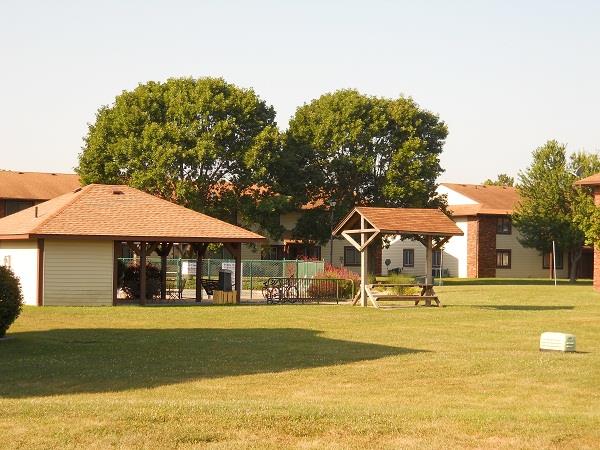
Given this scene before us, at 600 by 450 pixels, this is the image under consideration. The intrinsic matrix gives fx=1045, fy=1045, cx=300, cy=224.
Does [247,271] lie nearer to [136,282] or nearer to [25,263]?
[136,282]

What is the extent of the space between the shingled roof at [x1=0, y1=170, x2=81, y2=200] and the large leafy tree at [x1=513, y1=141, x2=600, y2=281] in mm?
32324

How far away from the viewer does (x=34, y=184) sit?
7712 cm

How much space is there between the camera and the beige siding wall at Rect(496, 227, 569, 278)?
83.4 meters

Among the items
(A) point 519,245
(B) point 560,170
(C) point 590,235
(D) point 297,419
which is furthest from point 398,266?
(D) point 297,419

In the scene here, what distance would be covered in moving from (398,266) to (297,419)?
7235 cm

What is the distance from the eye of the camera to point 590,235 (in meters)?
49.2

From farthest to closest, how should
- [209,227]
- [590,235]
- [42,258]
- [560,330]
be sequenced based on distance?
[590,235] < [209,227] < [42,258] < [560,330]

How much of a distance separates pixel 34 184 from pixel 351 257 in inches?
948

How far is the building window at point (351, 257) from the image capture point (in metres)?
77.7

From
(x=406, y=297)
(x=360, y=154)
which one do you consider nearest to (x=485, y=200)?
(x=360, y=154)

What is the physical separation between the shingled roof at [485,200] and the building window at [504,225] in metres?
0.80

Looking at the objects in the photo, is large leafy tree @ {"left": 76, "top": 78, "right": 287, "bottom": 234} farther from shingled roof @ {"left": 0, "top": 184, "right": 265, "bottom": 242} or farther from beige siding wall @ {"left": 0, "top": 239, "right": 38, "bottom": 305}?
beige siding wall @ {"left": 0, "top": 239, "right": 38, "bottom": 305}

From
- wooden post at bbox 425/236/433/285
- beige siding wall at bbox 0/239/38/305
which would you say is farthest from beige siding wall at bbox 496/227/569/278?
beige siding wall at bbox 0/239/38/305

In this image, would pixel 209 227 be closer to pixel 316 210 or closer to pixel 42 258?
pixel 42 258
